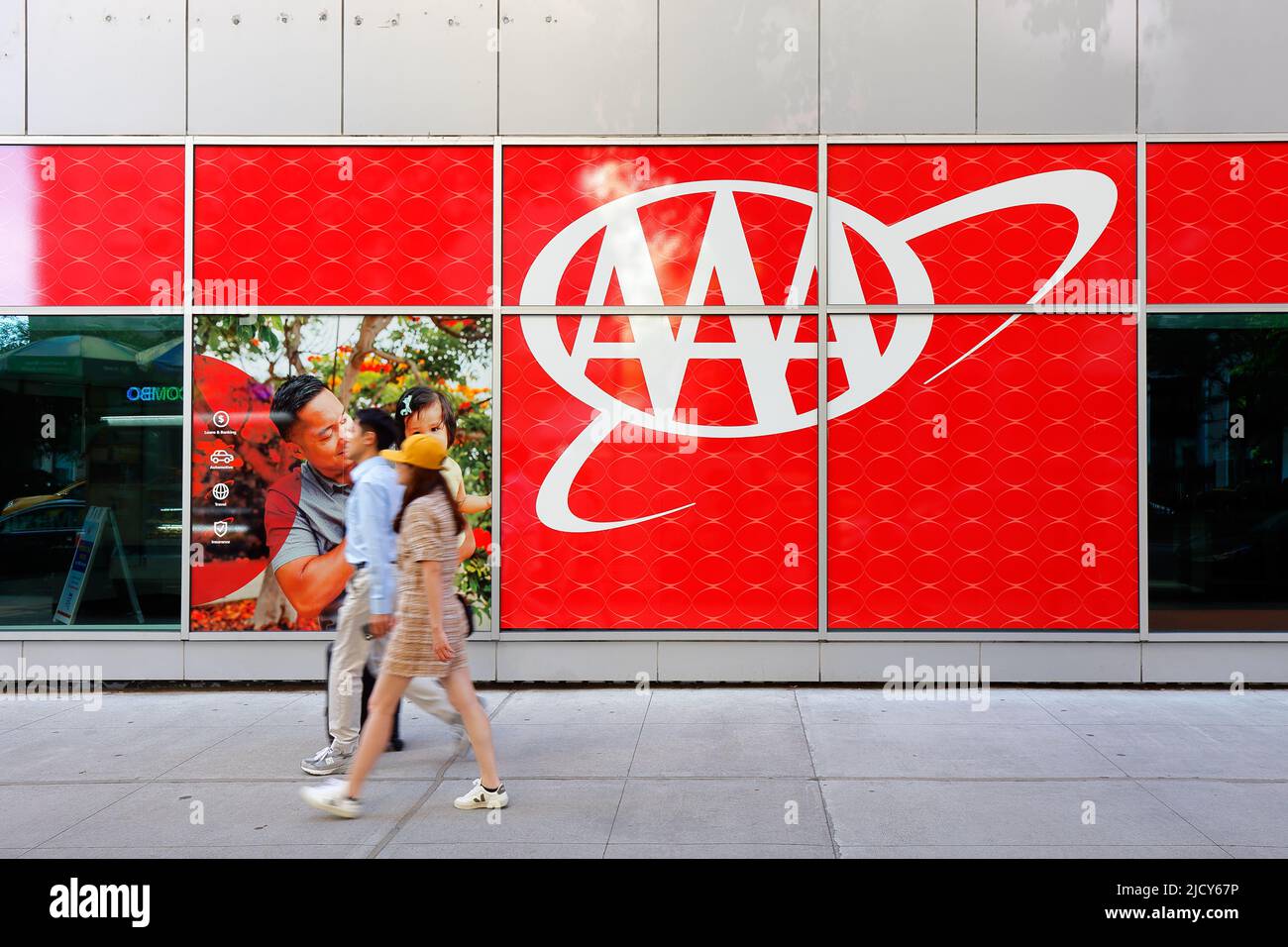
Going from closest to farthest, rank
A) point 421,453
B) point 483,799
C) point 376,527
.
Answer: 1. point 421,453
2. point 483,799
3. point 376,527

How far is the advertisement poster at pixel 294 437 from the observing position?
745cm

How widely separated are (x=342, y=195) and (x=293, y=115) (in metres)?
0.77

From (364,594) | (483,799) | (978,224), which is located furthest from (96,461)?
(978,224)

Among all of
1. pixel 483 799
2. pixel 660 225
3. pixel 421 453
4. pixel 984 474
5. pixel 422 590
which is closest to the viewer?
pixel 421 453

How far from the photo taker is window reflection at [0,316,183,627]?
24.7 feet

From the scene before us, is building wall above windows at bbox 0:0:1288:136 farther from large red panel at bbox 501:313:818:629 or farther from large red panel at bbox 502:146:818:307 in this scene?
large red panel at bbox 501:313:818:629

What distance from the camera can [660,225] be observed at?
7500 millimetres

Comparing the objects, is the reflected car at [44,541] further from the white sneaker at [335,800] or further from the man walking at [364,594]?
the white sneaker at [335,800]

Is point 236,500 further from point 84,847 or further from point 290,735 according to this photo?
point 84,847

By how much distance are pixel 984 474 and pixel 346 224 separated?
5.74 m

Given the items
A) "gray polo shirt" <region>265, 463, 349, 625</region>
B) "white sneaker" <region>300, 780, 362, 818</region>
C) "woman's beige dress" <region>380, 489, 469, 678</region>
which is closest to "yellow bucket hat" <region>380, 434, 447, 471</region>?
"woman's beige dress" <region>380, 489, 469, 678</region>

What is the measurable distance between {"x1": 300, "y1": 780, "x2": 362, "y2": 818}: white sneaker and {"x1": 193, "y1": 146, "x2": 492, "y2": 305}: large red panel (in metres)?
4.22

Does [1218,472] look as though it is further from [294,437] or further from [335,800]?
[294,437]

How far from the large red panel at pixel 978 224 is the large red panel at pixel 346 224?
309cm
